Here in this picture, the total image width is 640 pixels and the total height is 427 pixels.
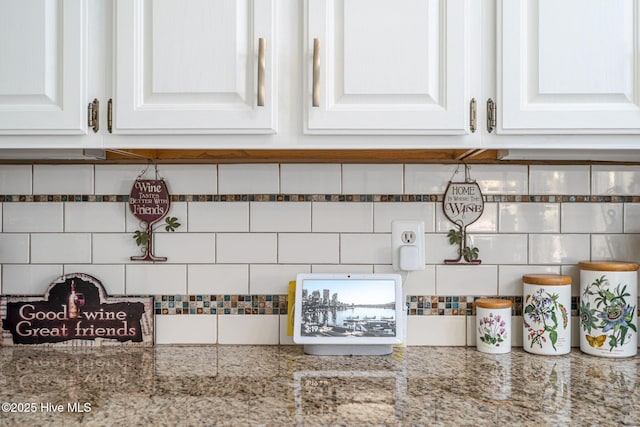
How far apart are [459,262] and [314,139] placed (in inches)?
23.9

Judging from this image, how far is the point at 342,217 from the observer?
1.58 metres

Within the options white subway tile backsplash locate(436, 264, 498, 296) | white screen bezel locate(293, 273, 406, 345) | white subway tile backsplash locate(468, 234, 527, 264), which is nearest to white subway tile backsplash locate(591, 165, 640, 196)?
white subway tile backsplash locate(468, 234, 527, 264)

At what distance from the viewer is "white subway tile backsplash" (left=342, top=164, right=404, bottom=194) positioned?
1584mm

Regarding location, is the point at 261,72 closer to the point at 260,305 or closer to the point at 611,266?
the point at 260,305

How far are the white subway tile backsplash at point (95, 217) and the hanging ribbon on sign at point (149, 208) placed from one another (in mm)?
46

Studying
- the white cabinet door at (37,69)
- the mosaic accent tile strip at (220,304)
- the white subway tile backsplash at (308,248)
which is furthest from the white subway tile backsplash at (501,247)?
the white cabinet door at (37,69)

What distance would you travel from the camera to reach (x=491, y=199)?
62.4 inches

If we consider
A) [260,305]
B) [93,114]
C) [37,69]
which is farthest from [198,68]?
[260,305]

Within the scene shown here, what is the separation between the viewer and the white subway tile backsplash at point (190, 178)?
5.22ft

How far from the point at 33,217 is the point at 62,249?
125 mm

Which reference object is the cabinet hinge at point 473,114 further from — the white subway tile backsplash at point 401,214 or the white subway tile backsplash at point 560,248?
the white subway tile backsplash at point 560,248

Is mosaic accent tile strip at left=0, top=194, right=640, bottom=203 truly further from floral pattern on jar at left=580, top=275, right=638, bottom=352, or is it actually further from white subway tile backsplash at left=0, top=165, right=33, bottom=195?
floral pattern on jar at left=580, top=275, right=638, bottom=352

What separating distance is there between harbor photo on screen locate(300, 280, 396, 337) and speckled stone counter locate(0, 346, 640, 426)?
74mm

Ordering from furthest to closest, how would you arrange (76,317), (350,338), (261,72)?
(76,317), (350,338), (261,72)
